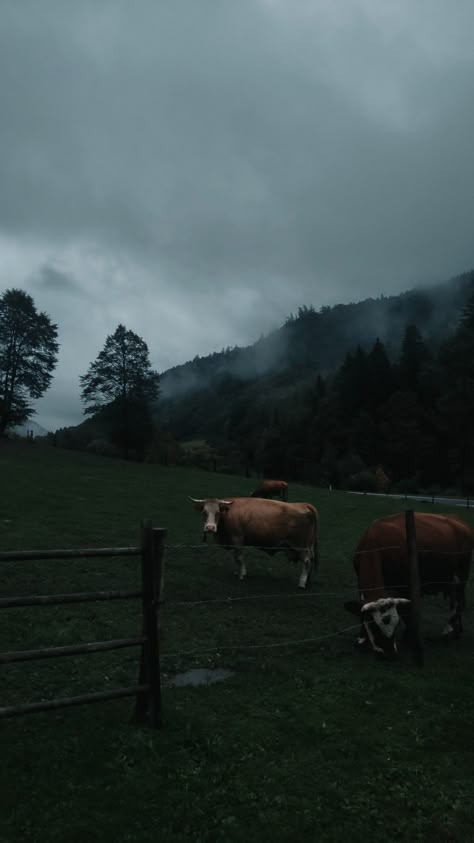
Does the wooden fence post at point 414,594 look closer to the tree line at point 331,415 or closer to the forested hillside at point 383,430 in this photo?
the tree line at point 331,415

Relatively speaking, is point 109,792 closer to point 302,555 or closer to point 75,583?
point 75,583

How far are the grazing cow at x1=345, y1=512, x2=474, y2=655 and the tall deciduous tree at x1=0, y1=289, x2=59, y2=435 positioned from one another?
165 ft

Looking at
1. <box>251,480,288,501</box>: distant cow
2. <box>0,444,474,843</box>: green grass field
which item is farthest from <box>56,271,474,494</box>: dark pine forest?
<box>0,444,474,843</box>: green grass field

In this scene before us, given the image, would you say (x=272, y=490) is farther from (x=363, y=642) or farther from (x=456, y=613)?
(x=363, y=642)

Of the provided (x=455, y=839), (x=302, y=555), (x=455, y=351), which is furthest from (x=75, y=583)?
(x=455, y=351)

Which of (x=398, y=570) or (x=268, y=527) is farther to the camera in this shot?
(x=268, y=527)

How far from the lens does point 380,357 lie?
92.9 metres

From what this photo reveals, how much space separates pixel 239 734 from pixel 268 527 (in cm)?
866

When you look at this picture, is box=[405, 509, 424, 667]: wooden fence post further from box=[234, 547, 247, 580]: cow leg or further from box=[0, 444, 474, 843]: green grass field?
box=[234, 547, 247, 580]: cow leg

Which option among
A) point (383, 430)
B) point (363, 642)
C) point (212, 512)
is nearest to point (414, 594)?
point (363, 642)

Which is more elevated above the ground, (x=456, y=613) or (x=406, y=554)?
(x=406, y=554)

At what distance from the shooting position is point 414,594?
9.10 metres

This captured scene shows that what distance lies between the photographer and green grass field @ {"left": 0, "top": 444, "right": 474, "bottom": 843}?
4844mm

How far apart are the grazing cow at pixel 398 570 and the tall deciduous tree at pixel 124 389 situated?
5006cm
